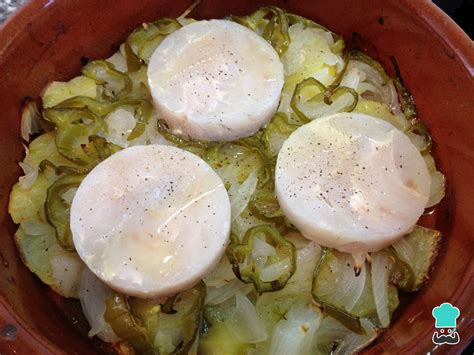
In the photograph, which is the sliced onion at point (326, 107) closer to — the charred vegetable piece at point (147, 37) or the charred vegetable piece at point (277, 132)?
the charred vegetable piece at point (277, 132)

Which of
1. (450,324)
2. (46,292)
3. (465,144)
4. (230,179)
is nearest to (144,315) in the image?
(46,292)

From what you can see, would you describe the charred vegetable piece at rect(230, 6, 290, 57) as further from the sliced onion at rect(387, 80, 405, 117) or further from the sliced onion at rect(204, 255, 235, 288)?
the sliced onion at rect(204, 255, 235, 288)

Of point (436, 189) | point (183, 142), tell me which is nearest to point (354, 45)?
point (436, 189)

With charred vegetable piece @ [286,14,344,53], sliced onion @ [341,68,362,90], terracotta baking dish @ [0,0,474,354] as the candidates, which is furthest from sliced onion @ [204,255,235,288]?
charred vegetable piece @ [286,14,344,53]

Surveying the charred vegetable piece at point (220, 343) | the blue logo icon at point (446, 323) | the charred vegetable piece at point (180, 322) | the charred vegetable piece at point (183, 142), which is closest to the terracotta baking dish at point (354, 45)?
the blue logo icon at point (446, 323)

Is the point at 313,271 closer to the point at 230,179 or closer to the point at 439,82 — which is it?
the point at 230,179
